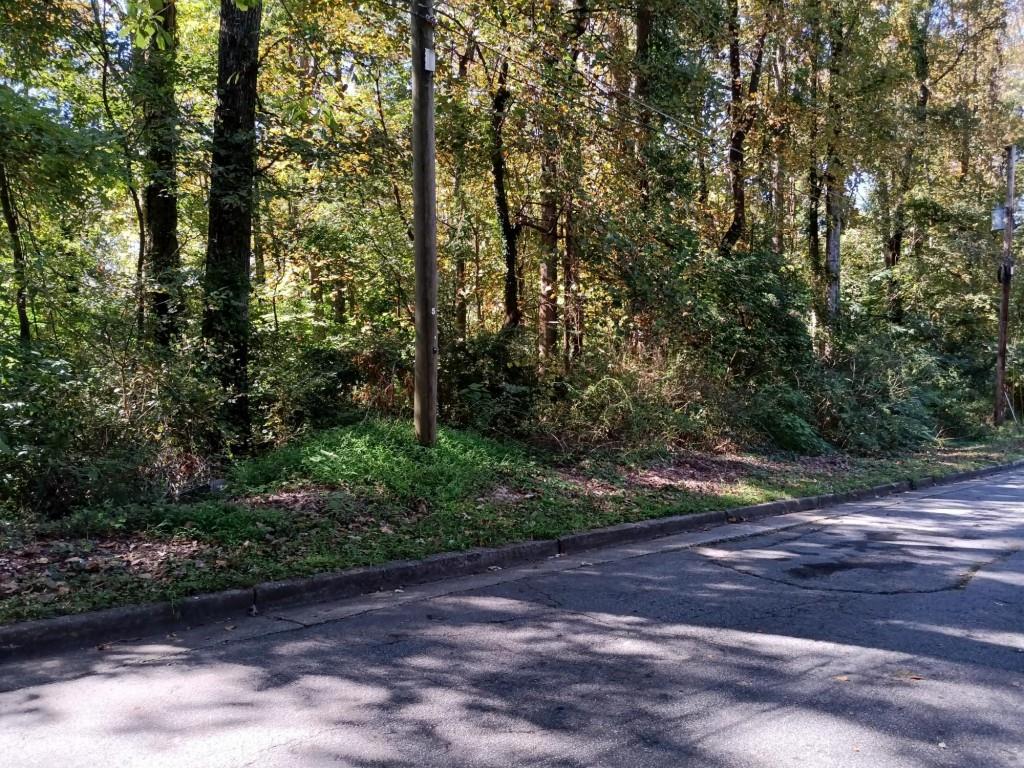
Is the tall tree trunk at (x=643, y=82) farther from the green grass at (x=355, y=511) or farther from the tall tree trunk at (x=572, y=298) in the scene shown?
the green grass at (x=355, y=511)

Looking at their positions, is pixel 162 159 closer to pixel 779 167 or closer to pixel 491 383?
pixel 491 383

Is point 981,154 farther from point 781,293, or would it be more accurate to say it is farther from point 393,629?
point 393,629

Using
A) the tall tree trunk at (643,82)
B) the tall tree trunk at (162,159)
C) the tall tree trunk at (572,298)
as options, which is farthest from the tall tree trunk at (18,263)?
the tall tree trunk at (643,82)

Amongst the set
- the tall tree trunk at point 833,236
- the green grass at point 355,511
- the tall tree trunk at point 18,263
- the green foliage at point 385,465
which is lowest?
the green grass at point 355,511

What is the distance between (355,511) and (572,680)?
12.4 feet

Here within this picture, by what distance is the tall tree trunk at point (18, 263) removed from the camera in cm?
856

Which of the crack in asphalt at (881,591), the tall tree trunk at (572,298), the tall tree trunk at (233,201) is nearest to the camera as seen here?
the crack in asphalt at (881,591)

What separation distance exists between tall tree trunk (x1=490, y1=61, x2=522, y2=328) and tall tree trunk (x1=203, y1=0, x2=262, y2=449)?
359cm

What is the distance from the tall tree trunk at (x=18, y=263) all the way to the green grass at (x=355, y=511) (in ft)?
9.04

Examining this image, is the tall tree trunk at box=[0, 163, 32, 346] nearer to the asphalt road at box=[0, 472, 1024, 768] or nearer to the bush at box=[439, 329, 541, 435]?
the asphalt road at box=[0, 472, 1024, 768]

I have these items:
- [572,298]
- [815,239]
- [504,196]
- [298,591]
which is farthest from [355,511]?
[815,239]

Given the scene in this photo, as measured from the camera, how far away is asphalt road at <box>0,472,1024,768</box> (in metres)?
3.66

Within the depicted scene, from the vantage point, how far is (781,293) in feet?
56.9

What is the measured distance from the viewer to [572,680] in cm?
451
